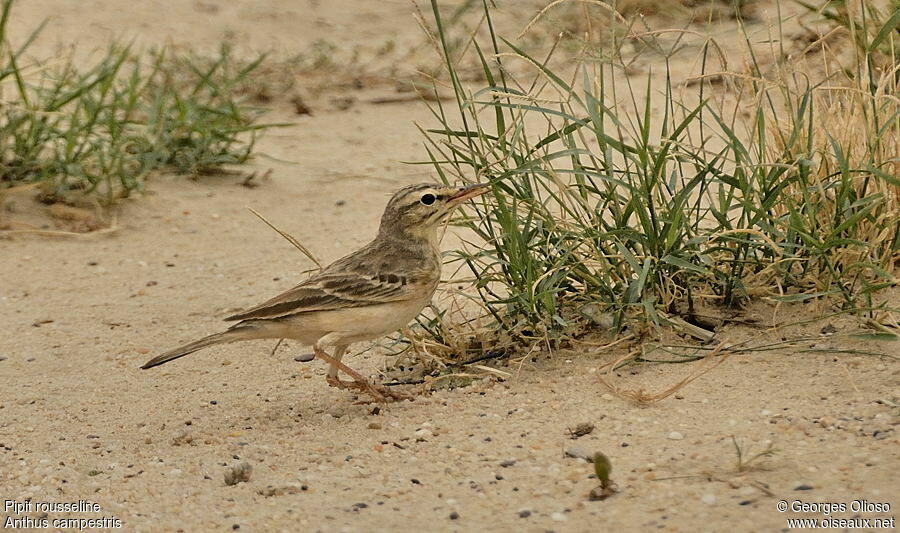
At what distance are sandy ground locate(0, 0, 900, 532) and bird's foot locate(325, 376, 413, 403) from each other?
0.06 m

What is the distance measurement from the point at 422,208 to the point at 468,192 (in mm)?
228

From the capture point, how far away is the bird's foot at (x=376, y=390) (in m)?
4.90

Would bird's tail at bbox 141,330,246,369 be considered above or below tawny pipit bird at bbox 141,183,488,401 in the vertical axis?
below

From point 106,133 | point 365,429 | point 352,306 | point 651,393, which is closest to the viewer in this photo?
point 651,393

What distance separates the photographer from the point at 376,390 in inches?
194

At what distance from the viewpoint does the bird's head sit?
508 centimetres

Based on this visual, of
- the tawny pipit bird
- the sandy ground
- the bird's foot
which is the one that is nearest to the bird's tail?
the tawny pipit bird

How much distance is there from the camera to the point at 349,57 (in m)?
10.8

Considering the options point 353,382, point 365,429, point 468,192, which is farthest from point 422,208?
point 365,429

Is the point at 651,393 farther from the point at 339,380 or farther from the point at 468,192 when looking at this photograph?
the point at 339,380

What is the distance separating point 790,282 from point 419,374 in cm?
154

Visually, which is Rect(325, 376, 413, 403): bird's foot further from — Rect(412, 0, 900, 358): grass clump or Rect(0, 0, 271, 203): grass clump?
Rect(0, 0, 271, 203): grass clump

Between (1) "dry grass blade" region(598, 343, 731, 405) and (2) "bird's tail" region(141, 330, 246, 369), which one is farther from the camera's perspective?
(2) "bird's tail" region(141, 330, 246, 369)

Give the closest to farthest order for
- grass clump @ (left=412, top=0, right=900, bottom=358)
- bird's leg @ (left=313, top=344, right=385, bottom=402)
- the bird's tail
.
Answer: grass clump @ (left=412, top=0, right=900, bottom=358) < the bird's tail < bird's leg @ (left=313, top=344, right=385, bottom=402)
